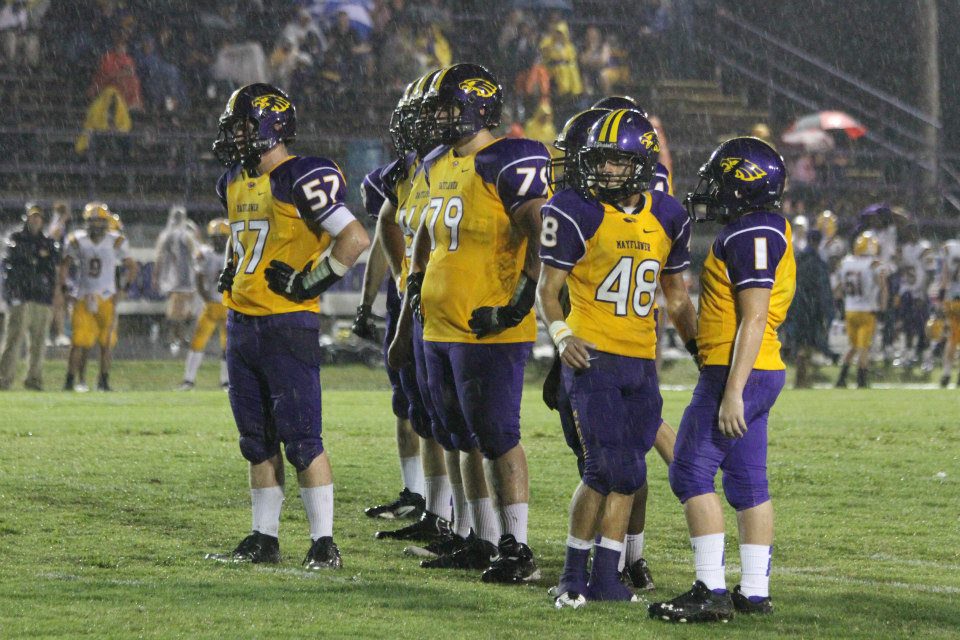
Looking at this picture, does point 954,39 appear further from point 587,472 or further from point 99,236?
point 587,472

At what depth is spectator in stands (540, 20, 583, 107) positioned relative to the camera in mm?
27234

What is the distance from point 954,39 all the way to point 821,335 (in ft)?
50.0

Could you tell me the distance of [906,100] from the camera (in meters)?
32.5

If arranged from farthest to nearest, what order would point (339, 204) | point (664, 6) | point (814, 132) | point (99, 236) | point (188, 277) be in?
point (664, 6) < point (814, 132) < point (188, 277) < point (99, 236) < point (339, 204)

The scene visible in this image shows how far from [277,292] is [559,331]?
1.41 metres

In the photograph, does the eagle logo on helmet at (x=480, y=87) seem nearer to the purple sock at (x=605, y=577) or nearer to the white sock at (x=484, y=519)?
the white sock at (x=484, y=519)

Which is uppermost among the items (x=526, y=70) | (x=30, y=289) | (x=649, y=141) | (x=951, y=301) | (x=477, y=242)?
(x=526, y=70)

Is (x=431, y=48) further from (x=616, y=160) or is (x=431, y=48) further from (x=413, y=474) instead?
(x=616, y=160)

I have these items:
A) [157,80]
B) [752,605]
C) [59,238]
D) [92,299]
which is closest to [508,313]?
[752,605]

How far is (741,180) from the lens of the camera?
5535mm

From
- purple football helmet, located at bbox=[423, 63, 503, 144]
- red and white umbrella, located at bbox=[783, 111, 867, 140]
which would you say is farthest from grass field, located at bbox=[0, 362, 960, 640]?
red and white umbrella, located at bbox=[783, 111, 867, 140]

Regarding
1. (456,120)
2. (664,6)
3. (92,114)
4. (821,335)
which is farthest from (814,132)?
(456,120)

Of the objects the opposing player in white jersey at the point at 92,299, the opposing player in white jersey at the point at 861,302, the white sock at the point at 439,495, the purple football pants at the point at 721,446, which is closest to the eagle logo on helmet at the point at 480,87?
the purple football pants at the point at 721,446

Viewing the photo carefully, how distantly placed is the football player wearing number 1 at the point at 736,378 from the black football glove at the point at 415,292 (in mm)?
1413
